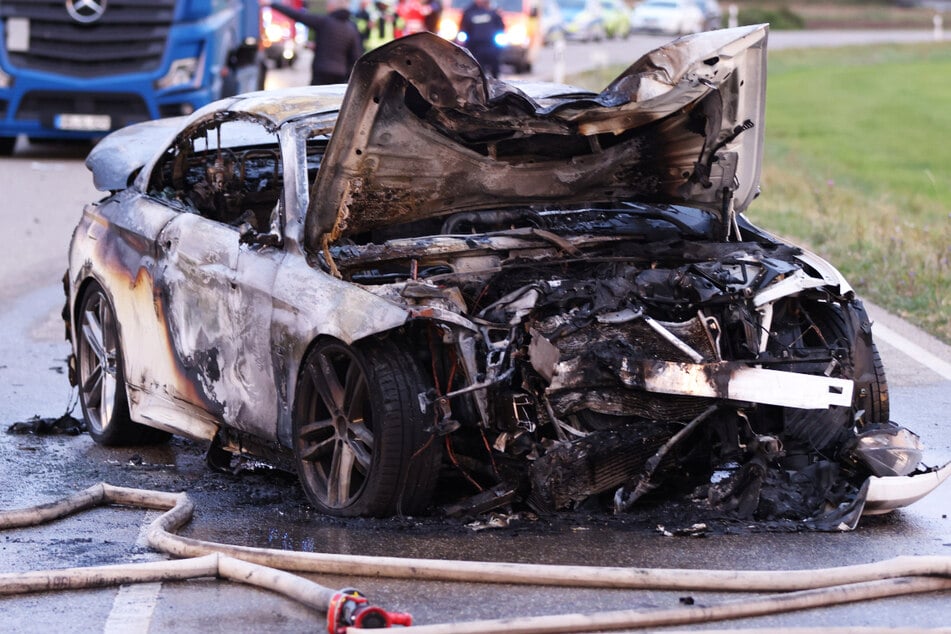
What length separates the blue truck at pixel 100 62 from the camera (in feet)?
63.1

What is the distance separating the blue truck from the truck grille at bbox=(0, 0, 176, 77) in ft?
0.04

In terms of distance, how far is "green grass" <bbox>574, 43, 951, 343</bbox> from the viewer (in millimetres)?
13133

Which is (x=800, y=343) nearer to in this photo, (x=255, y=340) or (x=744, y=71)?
(x=744, y=71)

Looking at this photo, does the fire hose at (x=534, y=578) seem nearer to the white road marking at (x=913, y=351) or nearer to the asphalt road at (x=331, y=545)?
the asphalt road at (x=331, y=545)

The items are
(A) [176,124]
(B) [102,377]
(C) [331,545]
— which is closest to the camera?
(C) [331,545]

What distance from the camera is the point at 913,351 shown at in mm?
10195

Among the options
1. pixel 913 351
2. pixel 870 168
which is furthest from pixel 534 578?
pixel 870 168

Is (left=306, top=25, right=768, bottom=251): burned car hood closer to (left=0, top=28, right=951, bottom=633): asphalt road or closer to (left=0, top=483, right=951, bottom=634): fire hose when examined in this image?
(left=0, top=28, right=951, bottom=633): asphalt road

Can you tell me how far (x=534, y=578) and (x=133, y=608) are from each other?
129cm

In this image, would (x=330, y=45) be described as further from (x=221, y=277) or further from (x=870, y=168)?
(x=870, y=168)

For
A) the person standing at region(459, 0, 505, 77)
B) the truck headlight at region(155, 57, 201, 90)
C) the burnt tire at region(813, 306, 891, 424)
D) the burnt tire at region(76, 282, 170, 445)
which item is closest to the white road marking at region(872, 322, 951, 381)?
the burnt tire at region(813, 306, 891, 424)

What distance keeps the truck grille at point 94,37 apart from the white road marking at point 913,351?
10901 mm

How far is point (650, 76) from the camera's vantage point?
6.54 m

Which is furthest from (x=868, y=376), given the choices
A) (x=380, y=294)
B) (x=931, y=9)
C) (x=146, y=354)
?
(x=931, y=9)
